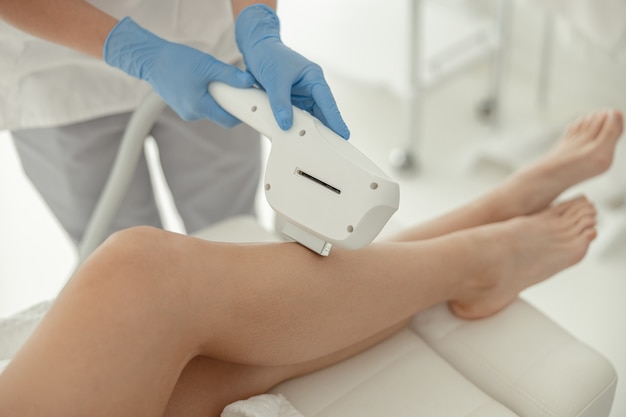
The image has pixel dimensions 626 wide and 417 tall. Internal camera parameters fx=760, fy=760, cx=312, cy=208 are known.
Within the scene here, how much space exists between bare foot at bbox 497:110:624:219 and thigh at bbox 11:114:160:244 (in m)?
0.77

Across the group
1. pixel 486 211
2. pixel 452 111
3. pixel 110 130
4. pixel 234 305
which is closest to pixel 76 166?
pixel 110 130

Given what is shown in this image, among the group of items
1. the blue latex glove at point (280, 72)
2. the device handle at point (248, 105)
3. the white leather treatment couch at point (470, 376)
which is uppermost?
the blue latex glove at point (280, 72)

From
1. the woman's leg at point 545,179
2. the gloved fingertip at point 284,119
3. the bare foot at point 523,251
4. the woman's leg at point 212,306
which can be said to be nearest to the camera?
the woman's leg at point 212,306

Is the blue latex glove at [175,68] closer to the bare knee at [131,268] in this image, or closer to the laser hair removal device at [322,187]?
the laser hair removal device at [322,187]

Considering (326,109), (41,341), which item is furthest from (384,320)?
(41,341)

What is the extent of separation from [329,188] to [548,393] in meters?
0.49

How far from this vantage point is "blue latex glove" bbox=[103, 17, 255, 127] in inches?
46.5

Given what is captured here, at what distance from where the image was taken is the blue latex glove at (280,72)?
1112 millimetres

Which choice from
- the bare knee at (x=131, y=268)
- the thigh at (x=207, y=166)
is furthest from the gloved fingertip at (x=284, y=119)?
the thigh at (x=207, y=166)

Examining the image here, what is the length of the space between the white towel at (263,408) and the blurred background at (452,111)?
0.98 metres

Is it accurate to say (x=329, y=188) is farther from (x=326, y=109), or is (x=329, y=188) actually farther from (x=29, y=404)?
(x=29, y=404)

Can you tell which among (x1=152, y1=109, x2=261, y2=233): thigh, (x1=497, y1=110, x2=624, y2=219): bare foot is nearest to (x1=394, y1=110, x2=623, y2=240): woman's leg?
(x1=497, y1=110, x2=624, y2=219): bare foot

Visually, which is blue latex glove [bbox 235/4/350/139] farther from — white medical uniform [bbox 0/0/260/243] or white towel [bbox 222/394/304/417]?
white towel [bbox 222/394/304/417]

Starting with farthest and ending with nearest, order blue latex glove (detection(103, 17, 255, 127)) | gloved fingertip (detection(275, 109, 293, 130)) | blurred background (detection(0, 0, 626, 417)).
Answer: blurred background (detection(0, 0, 626, 417))
blue latex glove (detection(103, 17, 255, 127))
gloved fingertip (detection(275, 109, 293, 130))
